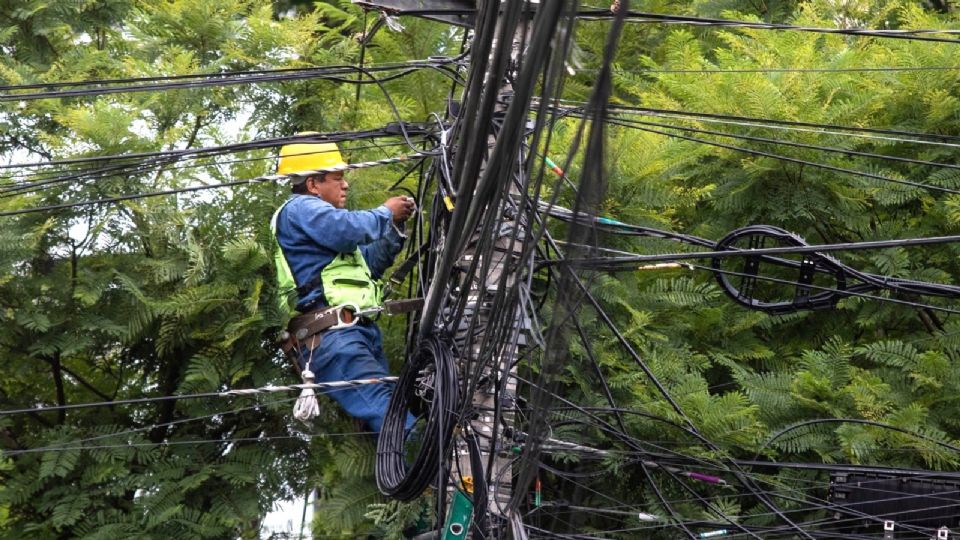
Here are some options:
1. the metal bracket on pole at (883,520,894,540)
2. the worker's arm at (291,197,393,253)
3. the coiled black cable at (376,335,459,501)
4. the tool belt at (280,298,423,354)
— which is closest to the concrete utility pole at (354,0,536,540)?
the coiled black cable at (376,335,459,501)

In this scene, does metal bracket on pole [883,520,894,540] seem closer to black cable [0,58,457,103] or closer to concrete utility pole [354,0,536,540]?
concrete utility pole [354,0,536,540]

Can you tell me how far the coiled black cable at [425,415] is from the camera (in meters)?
6.89

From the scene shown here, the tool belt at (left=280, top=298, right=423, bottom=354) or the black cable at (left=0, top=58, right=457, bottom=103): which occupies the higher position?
the black cable at (left=0, top=58, right=457, bottom=103)

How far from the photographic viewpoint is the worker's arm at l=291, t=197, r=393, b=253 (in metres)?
A: 8.11

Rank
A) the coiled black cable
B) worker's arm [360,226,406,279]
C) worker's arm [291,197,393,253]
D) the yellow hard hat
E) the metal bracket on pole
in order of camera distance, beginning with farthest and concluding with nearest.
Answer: the yellow hard hat
worker's arm [360,226,406,279]
worker's arm [291,197,393,253]
the metal bracket on pole
the coiled black cable

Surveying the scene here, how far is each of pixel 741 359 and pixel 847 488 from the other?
2132 millimetres

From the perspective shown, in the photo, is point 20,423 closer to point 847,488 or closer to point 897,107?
point 847,488

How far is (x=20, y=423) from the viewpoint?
10156mm

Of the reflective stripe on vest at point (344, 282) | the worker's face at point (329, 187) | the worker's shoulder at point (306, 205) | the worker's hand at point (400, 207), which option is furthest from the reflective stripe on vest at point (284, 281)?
the worker's hand at point (400, 207)

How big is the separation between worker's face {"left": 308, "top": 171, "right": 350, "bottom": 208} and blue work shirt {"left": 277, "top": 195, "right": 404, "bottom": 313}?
0.40 ft

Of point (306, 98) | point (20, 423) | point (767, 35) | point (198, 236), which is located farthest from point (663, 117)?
point (20, 423)

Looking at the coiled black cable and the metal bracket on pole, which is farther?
the metal bracket on pole

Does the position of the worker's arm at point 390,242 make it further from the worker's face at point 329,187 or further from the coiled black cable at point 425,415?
the coiled black cable at point 425,415

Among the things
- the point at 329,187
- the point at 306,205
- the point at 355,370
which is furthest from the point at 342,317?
the point at 329,187
